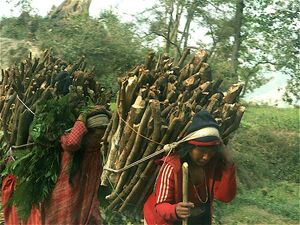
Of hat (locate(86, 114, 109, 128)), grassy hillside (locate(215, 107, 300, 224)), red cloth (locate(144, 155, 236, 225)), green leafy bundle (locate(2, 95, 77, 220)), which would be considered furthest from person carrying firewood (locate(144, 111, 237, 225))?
grassy hillside (locate(215, 107, 300, 224))

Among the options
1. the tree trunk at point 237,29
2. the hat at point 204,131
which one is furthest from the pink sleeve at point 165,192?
the tree trunk at point 237,29

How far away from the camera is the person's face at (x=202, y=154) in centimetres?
303

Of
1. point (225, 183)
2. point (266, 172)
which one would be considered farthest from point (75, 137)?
point (266, 172)

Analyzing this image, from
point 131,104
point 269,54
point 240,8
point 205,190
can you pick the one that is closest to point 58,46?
point 240,8

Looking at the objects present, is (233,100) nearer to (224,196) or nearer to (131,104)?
(131,104)

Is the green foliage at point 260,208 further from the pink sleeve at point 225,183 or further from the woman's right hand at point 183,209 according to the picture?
the woman's right hand at point 183,209

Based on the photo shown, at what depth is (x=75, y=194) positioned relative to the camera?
368 cm

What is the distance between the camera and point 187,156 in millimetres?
3172

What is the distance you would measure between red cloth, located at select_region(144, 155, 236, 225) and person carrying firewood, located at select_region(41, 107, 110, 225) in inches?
23.7

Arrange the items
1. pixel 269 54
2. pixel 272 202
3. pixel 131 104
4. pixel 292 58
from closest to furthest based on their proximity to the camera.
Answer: pixel 131 104, pixel 272 202, pixel 292 58, pixel 269 54

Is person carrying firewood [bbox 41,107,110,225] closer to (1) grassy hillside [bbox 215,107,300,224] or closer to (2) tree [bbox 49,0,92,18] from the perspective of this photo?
(1) grassy hillside [bbox 215,107,300,224]

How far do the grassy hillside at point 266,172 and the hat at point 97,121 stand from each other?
451 cm

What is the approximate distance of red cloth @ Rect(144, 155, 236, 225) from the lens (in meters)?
3.04

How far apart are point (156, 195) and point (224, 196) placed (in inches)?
17.8
